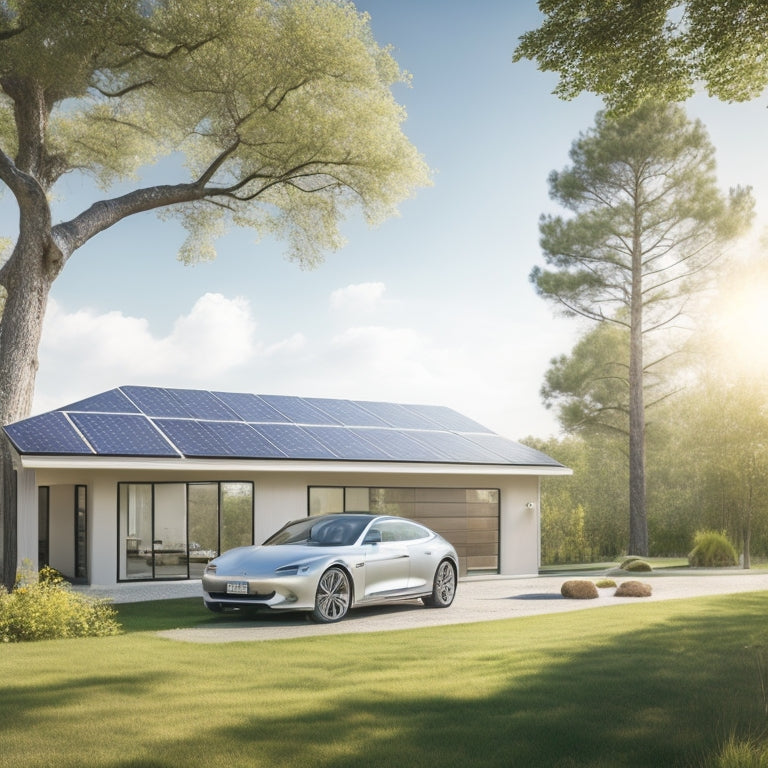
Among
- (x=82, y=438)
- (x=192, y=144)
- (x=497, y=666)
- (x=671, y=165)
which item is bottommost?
(x=497, y=666)

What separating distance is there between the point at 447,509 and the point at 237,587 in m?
10.5

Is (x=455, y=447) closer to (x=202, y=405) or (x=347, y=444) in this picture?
(x=347, y=444)

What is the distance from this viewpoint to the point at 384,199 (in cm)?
1947

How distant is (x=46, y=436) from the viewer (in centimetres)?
1669

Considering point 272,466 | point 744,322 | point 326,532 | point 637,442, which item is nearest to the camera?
point 326,532

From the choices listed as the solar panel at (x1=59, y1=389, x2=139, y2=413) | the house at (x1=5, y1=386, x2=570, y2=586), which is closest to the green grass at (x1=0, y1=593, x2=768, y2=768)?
the house at (x1=5, y1=386, x2=570, y2=586)

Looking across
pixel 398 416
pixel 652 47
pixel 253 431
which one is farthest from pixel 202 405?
pixel 652 47

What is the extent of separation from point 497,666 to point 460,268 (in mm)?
19114

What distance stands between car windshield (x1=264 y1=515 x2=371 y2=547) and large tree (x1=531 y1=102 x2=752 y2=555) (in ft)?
62.7

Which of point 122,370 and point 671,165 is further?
point 671,165

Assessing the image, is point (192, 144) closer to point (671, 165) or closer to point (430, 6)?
point (430, 6)

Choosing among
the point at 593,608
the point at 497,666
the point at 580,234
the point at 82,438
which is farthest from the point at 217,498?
the point at 580,234

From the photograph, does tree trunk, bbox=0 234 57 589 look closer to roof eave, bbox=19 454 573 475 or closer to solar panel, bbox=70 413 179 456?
roof eave, bbox=19 454 573 475

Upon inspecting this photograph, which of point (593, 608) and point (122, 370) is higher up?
point (122, 370)
